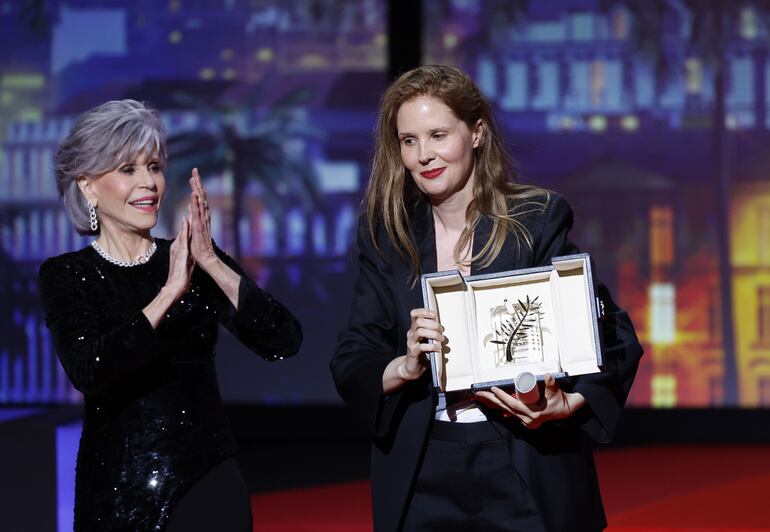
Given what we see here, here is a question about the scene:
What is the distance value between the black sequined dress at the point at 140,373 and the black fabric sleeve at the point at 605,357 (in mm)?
641

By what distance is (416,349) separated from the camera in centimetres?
192

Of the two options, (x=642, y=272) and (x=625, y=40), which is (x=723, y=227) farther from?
(x=625, y=40)

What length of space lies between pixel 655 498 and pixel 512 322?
8.15 feet

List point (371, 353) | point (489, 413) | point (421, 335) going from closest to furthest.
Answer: point (421, 335) → point (489, 413) → point (371, 353)

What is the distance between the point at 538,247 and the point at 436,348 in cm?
33

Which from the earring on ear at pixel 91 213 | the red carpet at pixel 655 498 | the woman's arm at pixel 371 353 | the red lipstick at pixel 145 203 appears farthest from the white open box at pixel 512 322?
the red carpet at pixel 655 498

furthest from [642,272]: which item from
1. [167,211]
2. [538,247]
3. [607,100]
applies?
[538,247]

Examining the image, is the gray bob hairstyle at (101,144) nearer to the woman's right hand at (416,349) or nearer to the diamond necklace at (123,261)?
the diamond necklace at (123,261)

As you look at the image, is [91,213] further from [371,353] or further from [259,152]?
[259,152]

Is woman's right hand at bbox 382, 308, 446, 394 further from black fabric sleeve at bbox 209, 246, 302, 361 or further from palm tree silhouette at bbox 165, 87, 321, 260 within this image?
palm tree silhouette at bbox 165, 87, 321, 260

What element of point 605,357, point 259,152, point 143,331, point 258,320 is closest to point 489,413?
point 605,357

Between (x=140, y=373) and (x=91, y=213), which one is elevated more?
(x=91, y=213)

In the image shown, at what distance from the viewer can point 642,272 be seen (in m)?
5.92

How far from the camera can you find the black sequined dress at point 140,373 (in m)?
2.18
